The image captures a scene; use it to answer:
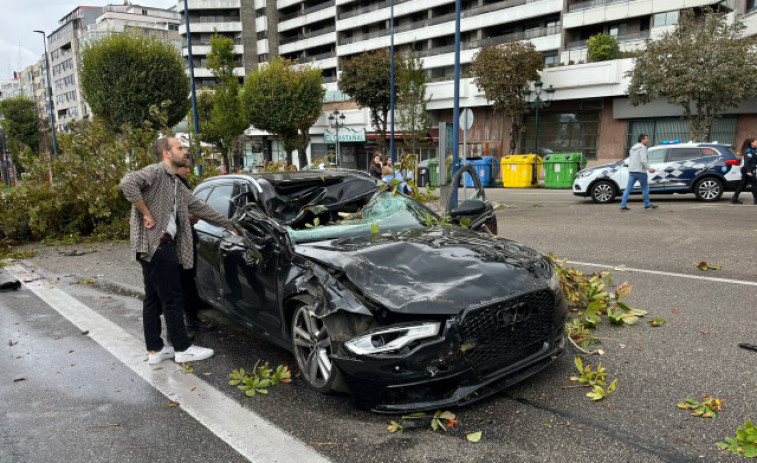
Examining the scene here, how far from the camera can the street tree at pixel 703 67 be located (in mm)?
22312

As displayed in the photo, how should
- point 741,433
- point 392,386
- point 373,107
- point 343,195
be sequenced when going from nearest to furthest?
point 741,433, point 392,386, point 343,195, point 373,107

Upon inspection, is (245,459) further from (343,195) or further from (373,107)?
(373,107)

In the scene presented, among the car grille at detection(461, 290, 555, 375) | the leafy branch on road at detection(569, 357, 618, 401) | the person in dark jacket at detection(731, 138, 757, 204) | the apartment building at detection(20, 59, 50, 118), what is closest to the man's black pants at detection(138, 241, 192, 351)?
the car grille at detection(461, 290, 555, 375)

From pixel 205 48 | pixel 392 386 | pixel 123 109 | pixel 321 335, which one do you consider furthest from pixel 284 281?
pixel 205 48

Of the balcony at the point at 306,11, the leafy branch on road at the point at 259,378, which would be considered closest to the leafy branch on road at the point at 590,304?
the leafy branch on road at the point at 259,378

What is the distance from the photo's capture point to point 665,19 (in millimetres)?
31516

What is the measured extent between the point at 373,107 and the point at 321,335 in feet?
123

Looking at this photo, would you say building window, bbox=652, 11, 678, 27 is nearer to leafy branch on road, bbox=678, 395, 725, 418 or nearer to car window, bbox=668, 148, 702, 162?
car window, bbox=668, 148, 702, 162

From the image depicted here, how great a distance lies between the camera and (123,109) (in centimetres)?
2959

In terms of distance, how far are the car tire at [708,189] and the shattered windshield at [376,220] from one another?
40.4 ft

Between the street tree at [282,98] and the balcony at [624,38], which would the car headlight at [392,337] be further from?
the street tree at [282,98]

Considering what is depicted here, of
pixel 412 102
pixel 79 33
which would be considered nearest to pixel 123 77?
pixel 412 102

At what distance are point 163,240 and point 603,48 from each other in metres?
33.1

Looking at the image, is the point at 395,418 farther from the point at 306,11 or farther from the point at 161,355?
the point at 306,11
